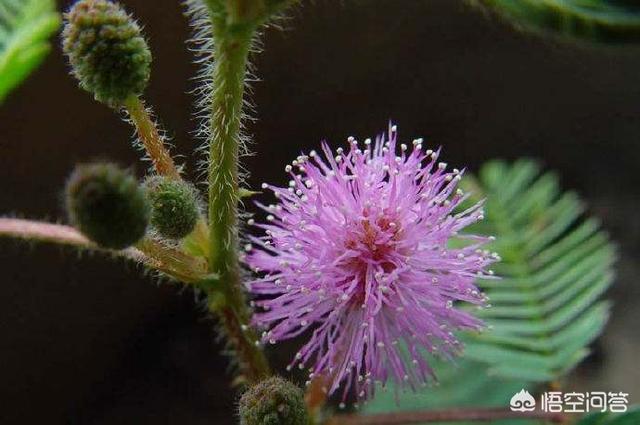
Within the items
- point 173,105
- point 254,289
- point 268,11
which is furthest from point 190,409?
point 268,11

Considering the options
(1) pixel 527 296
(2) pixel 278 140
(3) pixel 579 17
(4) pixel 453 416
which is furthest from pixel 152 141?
(2) pixel 278 140

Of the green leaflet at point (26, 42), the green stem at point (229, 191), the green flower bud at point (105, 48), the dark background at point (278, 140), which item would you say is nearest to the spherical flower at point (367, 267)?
the green stem at point (229, 191)

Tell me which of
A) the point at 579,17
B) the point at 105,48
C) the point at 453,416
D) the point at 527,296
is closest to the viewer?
the point at 579,17

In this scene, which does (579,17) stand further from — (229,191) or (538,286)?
(538,286)

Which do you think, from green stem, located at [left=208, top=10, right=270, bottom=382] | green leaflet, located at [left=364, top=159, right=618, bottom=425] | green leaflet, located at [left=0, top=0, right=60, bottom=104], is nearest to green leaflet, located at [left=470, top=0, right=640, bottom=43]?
green stem, located at [left=208, top=10, right=270, bottom=382]

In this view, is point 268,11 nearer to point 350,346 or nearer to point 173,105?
point 350,346

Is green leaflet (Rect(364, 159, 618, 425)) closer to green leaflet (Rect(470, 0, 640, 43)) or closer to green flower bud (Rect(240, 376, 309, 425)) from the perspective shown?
green flower bud (Rect(240, 376, 309, 425))
